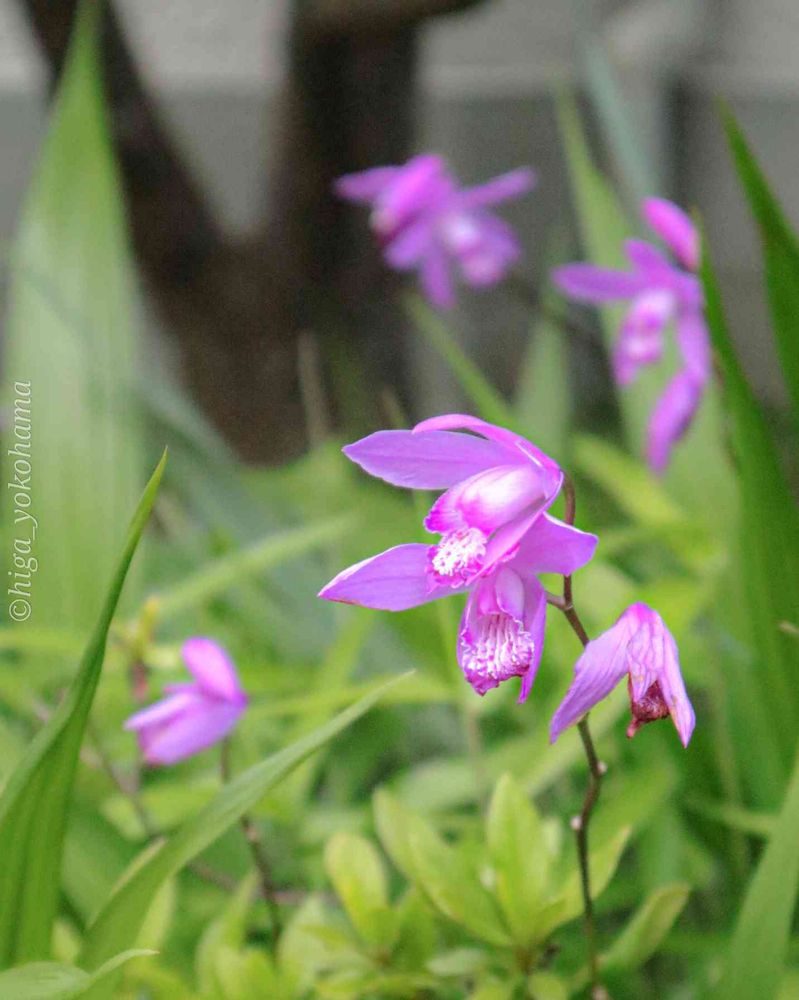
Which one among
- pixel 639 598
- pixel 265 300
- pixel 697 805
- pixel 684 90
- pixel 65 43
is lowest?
pixel 697 805

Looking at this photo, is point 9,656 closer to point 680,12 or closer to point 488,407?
point 488,407

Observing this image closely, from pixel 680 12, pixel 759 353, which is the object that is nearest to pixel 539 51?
pixel 680 12

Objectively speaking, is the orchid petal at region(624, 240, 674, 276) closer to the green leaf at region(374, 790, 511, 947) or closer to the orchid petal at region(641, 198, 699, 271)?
the orchid petal at region(641, 198, 699, 271)

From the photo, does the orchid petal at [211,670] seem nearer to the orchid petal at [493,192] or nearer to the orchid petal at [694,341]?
the orchid petal at [694,341]

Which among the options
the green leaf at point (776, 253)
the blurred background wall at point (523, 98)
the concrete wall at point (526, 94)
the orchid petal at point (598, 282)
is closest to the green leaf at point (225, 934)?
the green leaf at point (776, 253)

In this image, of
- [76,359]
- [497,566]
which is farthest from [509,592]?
[76,359]
